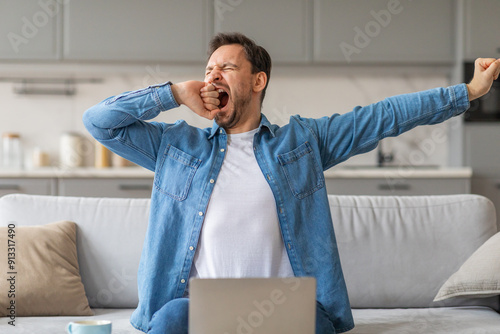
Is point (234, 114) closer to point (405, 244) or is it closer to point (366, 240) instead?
point (366, 240)

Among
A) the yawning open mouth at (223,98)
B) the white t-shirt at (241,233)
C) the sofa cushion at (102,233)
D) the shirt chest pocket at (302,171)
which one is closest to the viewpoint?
the white t-shirt at (241,233)

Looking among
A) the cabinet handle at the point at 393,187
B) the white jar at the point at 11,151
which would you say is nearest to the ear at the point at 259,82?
the cabinet handle at the point at 393,187

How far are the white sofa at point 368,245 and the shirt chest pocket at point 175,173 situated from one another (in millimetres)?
378

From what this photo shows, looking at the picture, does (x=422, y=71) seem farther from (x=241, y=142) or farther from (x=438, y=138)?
(x=241, y=142)

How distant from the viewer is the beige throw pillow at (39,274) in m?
2.03

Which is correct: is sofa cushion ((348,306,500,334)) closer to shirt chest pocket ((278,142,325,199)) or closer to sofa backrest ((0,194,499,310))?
sofa backrest ((0,194,499,310))

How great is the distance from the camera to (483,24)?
443 centimetres

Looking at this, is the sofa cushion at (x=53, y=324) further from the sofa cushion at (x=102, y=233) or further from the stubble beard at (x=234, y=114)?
the stubble beard at (x=234, y=114)

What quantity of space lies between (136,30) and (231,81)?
2675mm

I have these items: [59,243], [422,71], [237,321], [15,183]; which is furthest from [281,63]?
[237,321]

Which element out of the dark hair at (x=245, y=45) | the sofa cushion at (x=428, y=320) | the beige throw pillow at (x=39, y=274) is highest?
the dark hair at (x=245, y=45)

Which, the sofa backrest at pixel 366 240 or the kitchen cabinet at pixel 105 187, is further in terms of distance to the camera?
the kitchen cabinet at pixel 105 187

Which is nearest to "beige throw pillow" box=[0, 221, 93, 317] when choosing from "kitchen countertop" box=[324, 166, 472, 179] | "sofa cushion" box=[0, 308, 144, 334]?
"sofa cushion" box=[0, 308, 144, 334]

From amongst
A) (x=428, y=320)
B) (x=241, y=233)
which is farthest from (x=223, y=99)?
(x=428, y=320)
